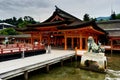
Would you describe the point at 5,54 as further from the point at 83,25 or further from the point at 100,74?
the point at 83,25

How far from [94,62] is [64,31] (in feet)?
26.4

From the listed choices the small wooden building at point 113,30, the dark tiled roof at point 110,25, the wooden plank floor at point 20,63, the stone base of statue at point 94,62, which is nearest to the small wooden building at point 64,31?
the small wooden building at point 113,30

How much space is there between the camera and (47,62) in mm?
12766

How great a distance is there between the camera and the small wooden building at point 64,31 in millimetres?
19519

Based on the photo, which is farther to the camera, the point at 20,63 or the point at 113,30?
the point at 113,30

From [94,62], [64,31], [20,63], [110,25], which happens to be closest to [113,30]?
[110,25]

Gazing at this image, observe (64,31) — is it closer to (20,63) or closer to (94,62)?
(94,62)

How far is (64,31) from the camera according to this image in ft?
69.0

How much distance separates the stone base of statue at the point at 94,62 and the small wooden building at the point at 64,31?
4974mm

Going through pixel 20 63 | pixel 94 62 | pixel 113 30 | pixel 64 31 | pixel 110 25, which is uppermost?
pixel 110 25

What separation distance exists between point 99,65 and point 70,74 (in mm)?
2774

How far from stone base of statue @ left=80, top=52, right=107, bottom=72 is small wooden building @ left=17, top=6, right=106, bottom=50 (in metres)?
4.97

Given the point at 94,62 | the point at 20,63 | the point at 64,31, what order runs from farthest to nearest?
the point at 64,31
the point at 94,62
the point at 20,63

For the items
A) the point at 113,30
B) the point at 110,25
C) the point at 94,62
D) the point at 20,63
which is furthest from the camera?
the point at 110,25
